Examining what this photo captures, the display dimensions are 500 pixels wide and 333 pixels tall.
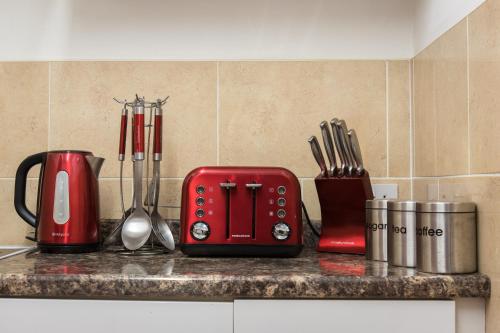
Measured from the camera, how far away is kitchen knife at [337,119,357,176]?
119cm

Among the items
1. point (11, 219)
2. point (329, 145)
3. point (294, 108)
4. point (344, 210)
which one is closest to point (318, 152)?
point (329, 145)

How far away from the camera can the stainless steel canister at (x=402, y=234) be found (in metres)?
1.04

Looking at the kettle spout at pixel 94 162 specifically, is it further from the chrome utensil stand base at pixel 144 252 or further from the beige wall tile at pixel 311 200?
the beige wall tile at pixel 311 200

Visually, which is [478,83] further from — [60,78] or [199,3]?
[60,78]

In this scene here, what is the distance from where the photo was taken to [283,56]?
4.83 feet

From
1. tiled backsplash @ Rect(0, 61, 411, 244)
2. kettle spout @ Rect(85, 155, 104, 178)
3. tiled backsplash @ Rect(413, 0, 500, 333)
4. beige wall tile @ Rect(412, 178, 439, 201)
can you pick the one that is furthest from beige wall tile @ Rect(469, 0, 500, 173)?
kettle spout @ Rect(85, 155, 104, 178)

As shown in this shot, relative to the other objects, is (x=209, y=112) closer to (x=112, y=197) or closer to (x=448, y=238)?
(x=112, y=197)

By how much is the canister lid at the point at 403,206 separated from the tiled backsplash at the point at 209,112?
38 cm

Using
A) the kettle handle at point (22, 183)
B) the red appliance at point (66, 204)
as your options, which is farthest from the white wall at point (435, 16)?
the kettle handle at point (22, 183)

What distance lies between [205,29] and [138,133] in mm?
375

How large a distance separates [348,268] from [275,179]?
0.27m

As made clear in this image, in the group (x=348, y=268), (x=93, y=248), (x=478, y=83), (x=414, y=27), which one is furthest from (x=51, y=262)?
(x=414, y=27)

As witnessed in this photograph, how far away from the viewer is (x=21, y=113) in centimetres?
148

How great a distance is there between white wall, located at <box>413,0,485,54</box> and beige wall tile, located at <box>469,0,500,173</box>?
5 cm
